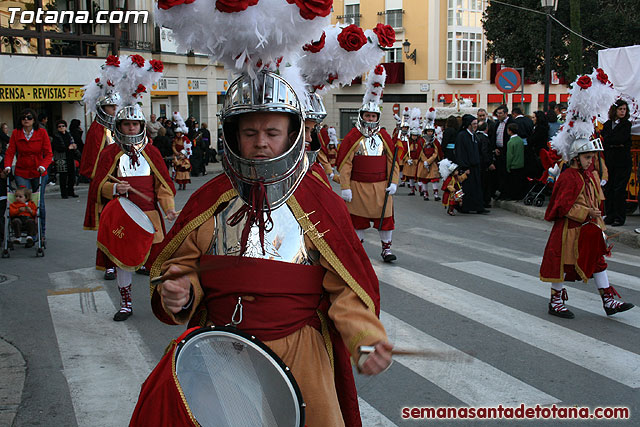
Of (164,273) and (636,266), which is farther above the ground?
(164,273)

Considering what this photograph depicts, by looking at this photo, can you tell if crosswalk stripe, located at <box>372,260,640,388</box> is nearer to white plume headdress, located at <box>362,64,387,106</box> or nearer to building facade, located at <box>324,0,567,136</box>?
white plume headdress, located at <box>362,64,387,106</box>

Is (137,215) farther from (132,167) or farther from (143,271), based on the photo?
(143,271)

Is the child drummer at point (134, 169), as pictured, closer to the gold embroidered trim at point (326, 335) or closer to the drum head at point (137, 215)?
the drum head at point (137, 215)

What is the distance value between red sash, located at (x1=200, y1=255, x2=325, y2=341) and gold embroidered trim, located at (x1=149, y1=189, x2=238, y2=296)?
0.20 metres

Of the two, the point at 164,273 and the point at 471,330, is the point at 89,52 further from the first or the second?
the point at 164,273

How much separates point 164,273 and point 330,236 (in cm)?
75

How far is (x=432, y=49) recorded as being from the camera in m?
46.1

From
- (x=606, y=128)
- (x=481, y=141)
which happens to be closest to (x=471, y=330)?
(x=606, y=128)

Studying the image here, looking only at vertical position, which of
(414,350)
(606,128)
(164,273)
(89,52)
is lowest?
(414,350)

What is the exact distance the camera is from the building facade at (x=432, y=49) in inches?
1809

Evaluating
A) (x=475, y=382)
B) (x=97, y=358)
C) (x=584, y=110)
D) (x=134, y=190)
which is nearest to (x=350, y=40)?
(x=134, y=190)

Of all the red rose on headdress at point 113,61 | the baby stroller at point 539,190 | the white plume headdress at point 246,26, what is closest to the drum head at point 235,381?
the white plume headdress at point 246,26

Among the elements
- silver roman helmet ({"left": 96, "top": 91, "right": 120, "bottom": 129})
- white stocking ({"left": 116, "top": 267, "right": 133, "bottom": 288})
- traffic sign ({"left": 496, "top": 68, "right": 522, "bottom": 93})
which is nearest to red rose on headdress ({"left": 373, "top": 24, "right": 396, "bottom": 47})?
silver roman helmet ({"left": 96, "top": 91, "right": 120, "bottom": 129})

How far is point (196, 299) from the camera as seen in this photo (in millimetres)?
3033
